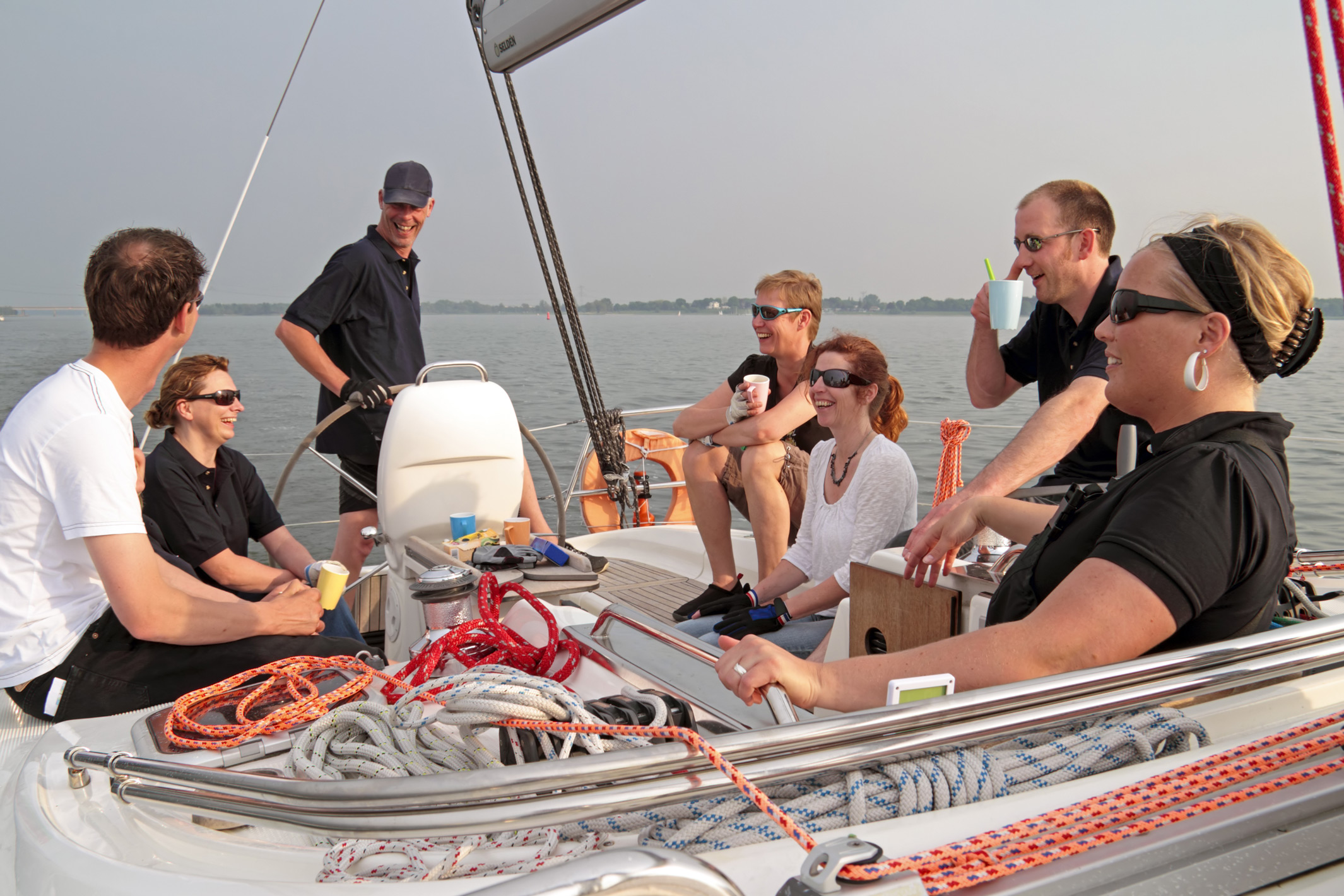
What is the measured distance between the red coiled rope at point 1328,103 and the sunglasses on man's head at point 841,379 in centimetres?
144

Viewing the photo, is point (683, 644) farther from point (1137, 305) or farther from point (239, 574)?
point (239, 574)

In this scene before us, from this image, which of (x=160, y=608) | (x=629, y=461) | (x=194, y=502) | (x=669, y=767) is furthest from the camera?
(x=629, y=461)

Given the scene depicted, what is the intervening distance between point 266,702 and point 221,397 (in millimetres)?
1590

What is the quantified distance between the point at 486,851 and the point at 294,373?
2755cm

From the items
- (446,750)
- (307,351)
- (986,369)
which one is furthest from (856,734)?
(307,351)

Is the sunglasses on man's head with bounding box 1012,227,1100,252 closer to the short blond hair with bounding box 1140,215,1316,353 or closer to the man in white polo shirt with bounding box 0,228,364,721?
the short blond hair with bounding box 1140,215,1316,353

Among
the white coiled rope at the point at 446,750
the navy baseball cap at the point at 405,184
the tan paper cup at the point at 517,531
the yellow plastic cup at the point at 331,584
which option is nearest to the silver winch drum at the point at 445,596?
the yellow plastic cup at the point at 331,584

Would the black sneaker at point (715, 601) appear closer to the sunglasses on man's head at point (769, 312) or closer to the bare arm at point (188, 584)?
the sunglasses on man's head at point (769, 312)

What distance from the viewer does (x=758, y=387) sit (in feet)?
10.4

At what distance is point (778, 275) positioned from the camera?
10.9 feet

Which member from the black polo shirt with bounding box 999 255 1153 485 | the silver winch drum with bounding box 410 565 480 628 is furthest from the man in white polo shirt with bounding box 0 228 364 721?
the black polo shirt with bounding box 999 255 1153 485

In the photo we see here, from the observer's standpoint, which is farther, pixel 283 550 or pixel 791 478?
pixel 791 478

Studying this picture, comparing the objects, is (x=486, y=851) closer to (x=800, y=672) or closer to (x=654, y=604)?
(x=800, y=672)

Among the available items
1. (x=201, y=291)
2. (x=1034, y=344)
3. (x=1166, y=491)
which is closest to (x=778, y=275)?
(x=1034, y=344)
